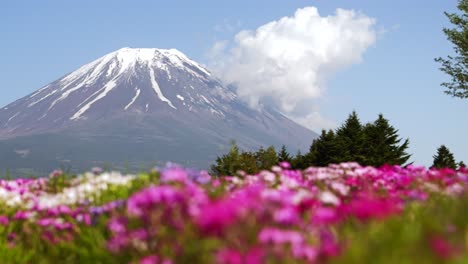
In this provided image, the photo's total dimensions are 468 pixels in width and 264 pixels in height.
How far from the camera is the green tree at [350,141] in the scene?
191ft

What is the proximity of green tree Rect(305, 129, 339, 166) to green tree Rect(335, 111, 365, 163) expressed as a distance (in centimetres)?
49

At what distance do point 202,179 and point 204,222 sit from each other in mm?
4289

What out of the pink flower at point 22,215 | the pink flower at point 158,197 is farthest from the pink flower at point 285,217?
the pink flower at point 22,215

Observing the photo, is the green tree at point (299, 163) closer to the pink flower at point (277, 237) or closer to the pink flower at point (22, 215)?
the pink flower at point (22, 215)

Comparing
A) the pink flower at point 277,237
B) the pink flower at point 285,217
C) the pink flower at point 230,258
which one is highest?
the pink flower at point 285,217

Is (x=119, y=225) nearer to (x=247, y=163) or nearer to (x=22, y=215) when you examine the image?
(x=22, y=215)

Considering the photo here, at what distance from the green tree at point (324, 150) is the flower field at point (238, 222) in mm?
49760

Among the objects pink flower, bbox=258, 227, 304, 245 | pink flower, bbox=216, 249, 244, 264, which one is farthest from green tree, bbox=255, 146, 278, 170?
pink flower, bbox=216, 249, 244, 264

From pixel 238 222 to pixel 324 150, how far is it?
189 ft

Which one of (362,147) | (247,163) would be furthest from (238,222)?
(247,163)

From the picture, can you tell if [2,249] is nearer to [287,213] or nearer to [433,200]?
[287,213]

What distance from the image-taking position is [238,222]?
4074mm

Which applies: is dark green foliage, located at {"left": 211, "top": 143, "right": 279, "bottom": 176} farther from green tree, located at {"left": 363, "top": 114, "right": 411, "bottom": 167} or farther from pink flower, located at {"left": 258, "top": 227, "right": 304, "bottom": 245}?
pink flower, located at {"left": 258, "top": 227, "right": 304, "bottom": 245}

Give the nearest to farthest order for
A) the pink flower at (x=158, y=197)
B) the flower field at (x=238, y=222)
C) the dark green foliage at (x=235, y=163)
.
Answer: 1. the flower field at (x=238, y=222)
2. the pink flower at (x=158, y=197)
3. the dark green foliage at (x=235, y=163)
